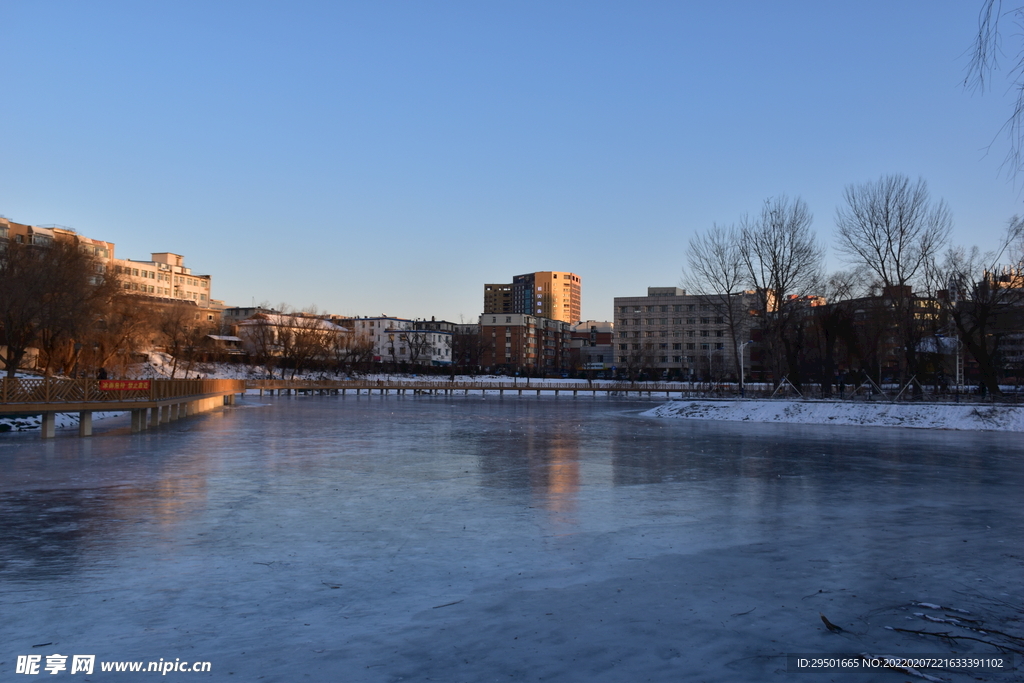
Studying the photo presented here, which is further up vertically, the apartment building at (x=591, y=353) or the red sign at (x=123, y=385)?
the apartment building at (x=591, y=353)

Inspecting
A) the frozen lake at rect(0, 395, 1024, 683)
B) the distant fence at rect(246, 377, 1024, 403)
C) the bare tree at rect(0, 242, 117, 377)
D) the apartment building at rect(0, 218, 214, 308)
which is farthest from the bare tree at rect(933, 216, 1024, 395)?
the apartment building at rect(0, 218, 214, 308)

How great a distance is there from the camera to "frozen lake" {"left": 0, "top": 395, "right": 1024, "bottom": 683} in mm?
5246

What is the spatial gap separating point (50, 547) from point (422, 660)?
5707 mm

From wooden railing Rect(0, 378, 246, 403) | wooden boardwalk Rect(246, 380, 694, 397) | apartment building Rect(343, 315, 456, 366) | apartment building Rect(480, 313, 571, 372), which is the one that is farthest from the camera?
apartment building Rect(480, 313, 571, 372)

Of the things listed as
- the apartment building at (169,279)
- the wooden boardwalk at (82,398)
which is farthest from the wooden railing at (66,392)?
the apartment building at (169,279)

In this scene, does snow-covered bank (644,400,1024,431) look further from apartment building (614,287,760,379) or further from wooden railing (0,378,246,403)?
apartment building (614,287,760,379)

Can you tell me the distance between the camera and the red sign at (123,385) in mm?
24172

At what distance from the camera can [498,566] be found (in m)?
Answer: 7.57

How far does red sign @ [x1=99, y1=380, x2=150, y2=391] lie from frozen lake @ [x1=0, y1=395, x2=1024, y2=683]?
30.3 ft

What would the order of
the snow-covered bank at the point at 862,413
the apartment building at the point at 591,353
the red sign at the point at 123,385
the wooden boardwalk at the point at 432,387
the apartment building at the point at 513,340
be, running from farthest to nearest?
1. the apartment building at the point at 591,353
2. the apartment building at the point at 513,340
3. the wooden boardwalk at the point at 432,387
4. the snow-covered bank at the point at 862,413
5. the red sign at the point at 123,385

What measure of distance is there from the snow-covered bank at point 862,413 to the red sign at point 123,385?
27.2 m

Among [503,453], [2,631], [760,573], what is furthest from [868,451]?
[2,631]

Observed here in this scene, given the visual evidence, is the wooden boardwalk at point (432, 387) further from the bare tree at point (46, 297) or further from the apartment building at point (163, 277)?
the apartment building at point (163, 277)

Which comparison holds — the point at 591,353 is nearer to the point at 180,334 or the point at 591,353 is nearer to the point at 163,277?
the point at 163,277
